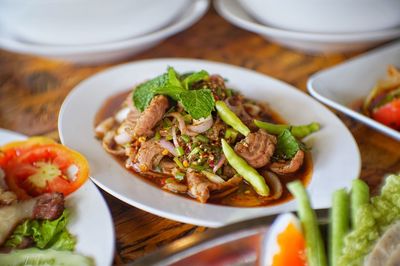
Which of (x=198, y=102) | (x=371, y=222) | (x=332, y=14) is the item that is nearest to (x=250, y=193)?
(x=198, y=102)

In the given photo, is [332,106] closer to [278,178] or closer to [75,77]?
[278,178]

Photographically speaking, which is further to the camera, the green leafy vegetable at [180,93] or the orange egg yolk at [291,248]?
the green leafy vegetable at [180,93]

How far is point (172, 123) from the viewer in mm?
1842

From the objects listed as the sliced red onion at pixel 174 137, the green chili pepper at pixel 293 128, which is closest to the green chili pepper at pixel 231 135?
the green chili pepper at pixel 293 128

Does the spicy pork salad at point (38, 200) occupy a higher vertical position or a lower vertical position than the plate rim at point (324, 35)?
lower

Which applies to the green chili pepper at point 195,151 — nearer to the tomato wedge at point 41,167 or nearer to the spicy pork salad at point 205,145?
the spicy pork salad at point 205,145

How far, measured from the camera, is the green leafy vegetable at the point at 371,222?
1.13 metres

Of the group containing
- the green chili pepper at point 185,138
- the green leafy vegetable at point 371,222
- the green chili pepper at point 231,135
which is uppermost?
the green leafy vegetable at point 371,222

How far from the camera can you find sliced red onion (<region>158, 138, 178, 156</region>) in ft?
5.89

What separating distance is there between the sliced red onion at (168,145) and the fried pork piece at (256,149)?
26 cm

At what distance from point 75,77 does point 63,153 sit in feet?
2.79

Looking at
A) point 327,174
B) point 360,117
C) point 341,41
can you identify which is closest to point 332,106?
point 360,117

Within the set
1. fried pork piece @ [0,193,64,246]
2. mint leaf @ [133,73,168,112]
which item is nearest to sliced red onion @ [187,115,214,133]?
mint leaf @ [133,73,168,112]

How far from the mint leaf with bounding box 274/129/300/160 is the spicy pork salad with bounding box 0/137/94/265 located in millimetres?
761
